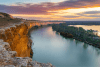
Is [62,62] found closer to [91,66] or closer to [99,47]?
[91,66]

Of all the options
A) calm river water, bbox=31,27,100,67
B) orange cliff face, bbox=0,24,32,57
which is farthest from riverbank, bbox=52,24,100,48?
orange cliff face, bbox=0,24,32,57

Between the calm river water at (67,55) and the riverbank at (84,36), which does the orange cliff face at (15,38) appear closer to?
the calm river water at (67,55)

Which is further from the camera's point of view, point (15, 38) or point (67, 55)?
point (67, 55)

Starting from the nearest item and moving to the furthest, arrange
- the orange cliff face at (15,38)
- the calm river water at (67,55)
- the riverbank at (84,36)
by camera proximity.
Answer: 1. the orange cliff face at (15,38)
2. the calm river water at (67,55)
3. the riverbank at (84,36)

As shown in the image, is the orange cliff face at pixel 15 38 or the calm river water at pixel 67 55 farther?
the calm river water at pixel 67 55

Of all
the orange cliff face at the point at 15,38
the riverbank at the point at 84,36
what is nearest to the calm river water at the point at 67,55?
the riverbank at the point at 84,36

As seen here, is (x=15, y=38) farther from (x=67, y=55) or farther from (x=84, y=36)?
(x=84, y=36)


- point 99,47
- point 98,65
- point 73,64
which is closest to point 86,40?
point 99,47

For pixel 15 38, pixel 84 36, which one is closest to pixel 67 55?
pixel 15 38

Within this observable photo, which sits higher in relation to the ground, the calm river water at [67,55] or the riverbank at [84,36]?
the riverbank at [84,36]

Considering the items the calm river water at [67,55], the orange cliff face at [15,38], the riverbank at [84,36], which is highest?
the orange cliff face at [15,38]

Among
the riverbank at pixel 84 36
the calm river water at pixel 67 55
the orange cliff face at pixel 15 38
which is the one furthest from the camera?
the riverbank at pixel 84 36

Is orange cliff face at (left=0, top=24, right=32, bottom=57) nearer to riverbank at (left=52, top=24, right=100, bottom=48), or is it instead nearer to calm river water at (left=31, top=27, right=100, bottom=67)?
calm river water at (left=31, top=27, right=100, bottom=67)
